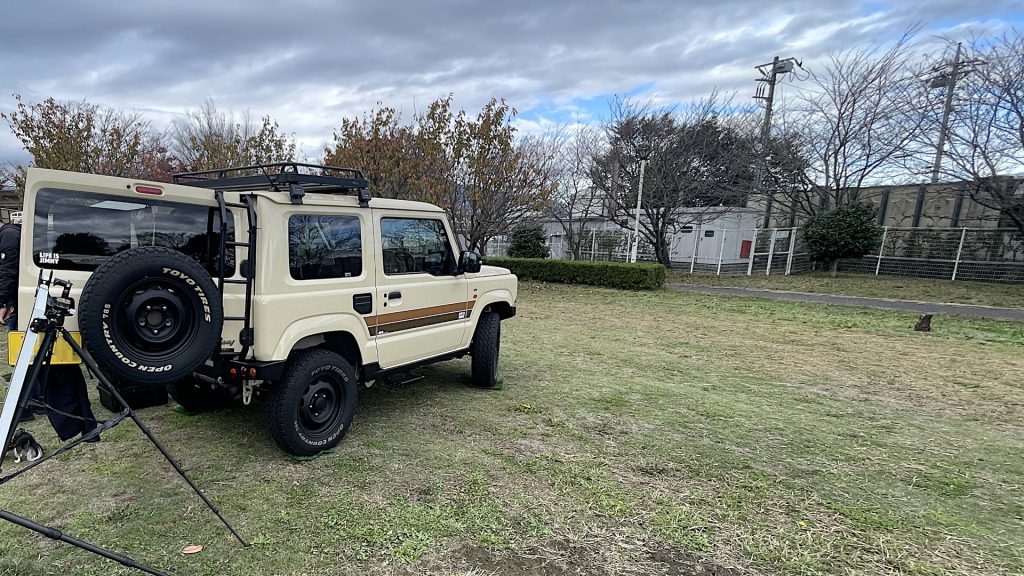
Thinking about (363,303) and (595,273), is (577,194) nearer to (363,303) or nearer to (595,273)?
(595,273)

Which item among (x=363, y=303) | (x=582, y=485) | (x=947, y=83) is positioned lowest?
(x=582, y=485)

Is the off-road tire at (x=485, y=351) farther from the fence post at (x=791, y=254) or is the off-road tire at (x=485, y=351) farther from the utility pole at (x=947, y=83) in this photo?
the fence post at (x=791, y=254)

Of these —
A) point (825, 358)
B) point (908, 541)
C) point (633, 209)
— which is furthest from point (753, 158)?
point (908, 541)

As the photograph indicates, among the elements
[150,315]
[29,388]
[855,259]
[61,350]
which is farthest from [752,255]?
[29,388]

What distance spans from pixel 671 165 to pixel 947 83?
7.63 metres

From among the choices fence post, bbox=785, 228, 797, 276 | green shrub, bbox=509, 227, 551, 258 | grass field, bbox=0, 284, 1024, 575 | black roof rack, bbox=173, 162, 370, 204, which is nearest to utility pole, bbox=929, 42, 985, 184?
fence post, bbox=785, 228, 797, 276

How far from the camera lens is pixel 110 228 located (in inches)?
106

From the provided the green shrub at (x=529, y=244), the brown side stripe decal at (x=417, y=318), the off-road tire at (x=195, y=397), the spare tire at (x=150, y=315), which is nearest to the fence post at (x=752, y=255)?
the green shrub at (x=529, y=244)

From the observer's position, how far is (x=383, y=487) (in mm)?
2959

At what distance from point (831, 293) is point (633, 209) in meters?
6.91

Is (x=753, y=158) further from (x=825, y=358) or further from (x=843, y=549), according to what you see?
(x=843, y=549)

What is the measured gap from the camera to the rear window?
2498 mm

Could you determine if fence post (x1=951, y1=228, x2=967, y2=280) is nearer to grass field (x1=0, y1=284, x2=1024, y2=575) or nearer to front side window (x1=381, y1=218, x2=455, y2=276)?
grass field (x1=0, y1=284, x2=1024, y2=575)

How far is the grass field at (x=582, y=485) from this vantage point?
2365 millimetres
